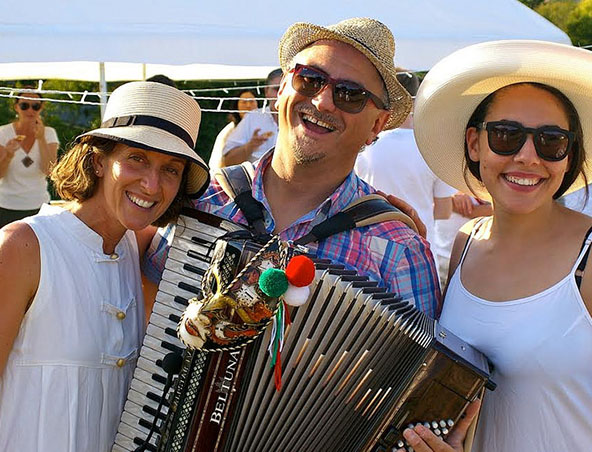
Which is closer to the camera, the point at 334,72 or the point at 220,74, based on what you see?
the point at 334,72

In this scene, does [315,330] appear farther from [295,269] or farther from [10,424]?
[10,424]

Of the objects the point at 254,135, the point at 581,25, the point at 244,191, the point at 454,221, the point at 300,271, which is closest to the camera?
the point at 300,271

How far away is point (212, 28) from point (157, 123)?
113 inches

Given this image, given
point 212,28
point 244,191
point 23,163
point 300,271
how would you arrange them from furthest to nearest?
point 23,163
point 212,28
point 244,191
point 300,271

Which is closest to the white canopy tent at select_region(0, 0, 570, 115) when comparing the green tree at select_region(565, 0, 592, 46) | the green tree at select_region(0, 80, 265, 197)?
the green tree at select_region(0, 80, 265, 197)

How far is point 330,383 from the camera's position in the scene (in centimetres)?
247

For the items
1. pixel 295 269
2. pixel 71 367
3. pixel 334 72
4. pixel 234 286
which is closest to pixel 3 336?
pixel 71 367

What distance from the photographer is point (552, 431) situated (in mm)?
2467

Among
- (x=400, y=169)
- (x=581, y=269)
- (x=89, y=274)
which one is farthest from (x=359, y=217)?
(x=400, y=169)

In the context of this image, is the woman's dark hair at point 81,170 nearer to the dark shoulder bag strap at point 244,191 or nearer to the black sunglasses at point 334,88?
the dark shoulder bag strap at point 244,191

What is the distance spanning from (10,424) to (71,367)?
24cm

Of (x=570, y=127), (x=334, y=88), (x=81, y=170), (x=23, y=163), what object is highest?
(x=23, y=163)

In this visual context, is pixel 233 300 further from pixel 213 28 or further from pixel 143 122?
pixel 213 28

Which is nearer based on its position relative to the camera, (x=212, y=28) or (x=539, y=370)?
(x=539, y=370)
